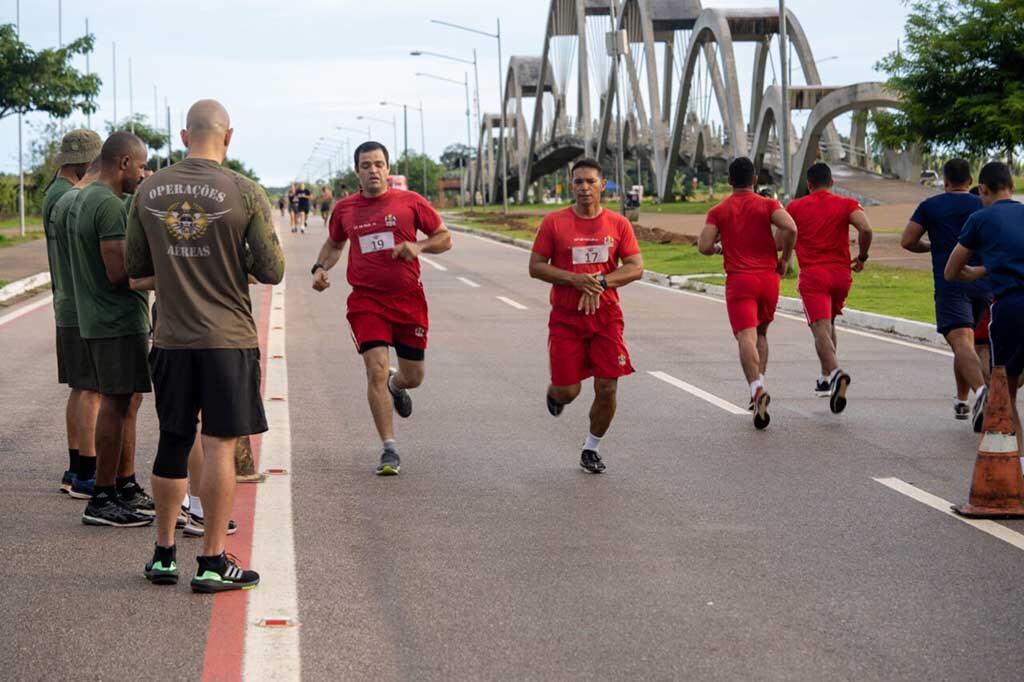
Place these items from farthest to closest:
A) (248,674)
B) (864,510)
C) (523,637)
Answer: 1. (864,510)
2. (523,637)
3. (248,674)

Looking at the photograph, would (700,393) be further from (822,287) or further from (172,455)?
(172,455)

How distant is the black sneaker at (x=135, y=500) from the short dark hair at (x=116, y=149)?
5.15 feet

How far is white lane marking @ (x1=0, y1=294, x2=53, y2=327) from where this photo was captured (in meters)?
17.8

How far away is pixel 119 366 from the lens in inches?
258

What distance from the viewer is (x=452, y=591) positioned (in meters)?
5.52

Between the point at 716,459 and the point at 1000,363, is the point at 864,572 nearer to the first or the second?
the point at 1000,363

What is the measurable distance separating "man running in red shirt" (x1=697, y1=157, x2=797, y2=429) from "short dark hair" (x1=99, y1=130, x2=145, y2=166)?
444 centimetres

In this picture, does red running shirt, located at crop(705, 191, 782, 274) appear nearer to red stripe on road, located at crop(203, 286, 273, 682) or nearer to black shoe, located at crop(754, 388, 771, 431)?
black shoe, located at crop(754, 388, 771, 431)

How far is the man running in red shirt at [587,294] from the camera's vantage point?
26.6 feet

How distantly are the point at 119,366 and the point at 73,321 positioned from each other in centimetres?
72

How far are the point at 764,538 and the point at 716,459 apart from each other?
2.08 metres

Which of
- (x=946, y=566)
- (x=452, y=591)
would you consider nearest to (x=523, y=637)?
(x=452, y=591)

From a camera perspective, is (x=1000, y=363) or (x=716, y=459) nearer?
(x=1000, y=363)

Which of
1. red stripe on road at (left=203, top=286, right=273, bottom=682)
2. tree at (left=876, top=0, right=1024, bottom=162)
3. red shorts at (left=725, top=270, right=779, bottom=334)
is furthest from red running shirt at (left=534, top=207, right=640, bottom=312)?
tree at (left=876, top=0, right=1024, bottom=162)
